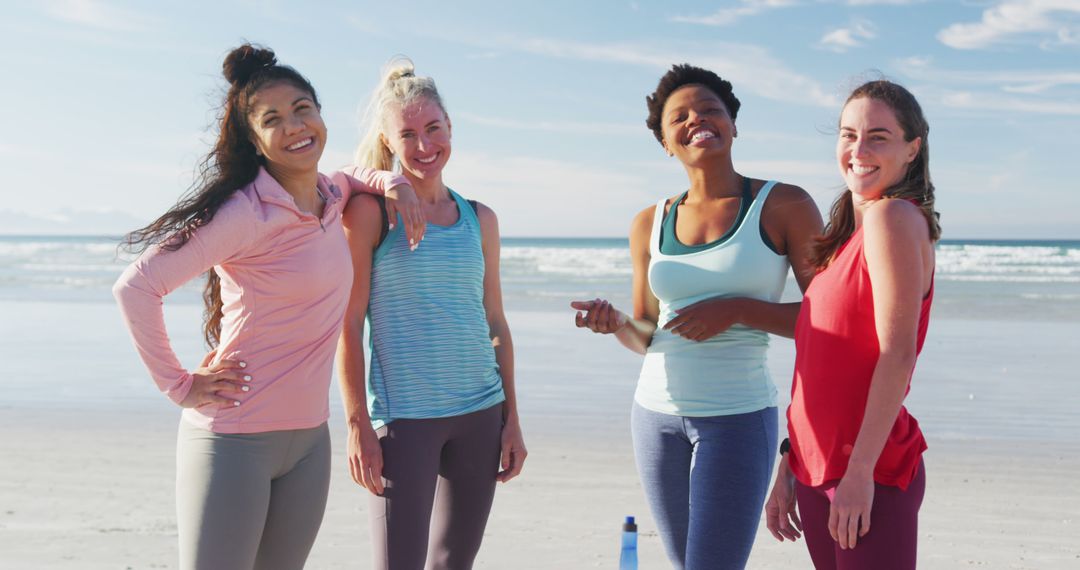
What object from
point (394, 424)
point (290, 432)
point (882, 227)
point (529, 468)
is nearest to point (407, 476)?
point (394, 424)

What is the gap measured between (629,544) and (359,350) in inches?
40.9

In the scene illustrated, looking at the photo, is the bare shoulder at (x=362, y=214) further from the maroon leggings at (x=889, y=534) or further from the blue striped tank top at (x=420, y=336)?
the maroon leggings at (x=889, y=534)

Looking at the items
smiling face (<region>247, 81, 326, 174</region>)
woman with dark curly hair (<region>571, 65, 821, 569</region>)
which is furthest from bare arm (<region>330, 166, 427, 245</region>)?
woman with dark curly hair (<region>571, 65, 821, 569</region>)

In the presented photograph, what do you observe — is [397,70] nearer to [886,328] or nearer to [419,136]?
[419,136]

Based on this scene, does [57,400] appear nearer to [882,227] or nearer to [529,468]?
[529,468]

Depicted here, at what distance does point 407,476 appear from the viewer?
290 centimetres

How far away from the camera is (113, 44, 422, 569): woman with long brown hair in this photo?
2.56 m

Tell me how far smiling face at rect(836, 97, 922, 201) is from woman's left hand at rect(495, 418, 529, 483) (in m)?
1.37

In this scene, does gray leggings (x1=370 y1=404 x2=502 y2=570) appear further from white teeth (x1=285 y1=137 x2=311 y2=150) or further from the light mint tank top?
white teeth (x1=285 y1=137 x2=311 y2=150)

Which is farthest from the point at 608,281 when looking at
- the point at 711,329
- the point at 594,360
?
the point at 711,329

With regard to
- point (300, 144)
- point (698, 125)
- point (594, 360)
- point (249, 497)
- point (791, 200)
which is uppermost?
point (698, 125)

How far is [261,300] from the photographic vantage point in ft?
8.74

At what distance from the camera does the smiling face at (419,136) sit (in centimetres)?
314

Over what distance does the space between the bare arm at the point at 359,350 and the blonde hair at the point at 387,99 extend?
1.01 ft
